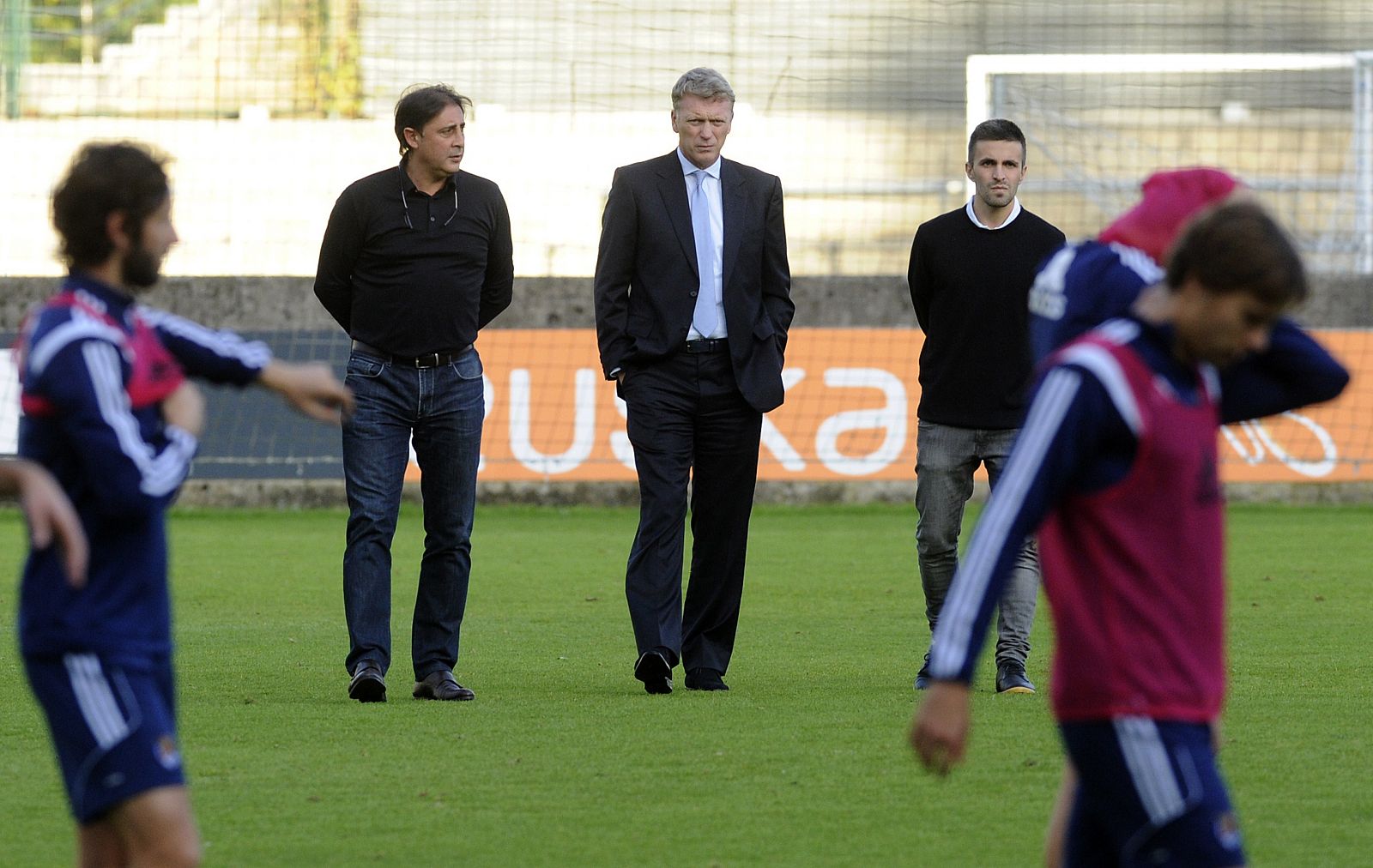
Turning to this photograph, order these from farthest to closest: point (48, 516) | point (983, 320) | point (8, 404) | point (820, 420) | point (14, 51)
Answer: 1. point (14, 51)
2. point (820, 420)
3. point (8, 404)
4. point (983, 320)
5. point (48, 516)

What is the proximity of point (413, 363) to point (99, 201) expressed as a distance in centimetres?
360

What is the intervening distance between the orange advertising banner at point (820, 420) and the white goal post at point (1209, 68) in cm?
279

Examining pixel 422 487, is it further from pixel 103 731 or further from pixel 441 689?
pixel 103 731

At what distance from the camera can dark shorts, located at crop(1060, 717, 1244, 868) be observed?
111 inches

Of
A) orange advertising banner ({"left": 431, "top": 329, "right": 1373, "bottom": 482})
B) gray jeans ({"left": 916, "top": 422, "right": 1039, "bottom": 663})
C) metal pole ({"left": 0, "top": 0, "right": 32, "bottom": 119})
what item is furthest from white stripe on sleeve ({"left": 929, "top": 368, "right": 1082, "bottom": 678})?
metal pole ({"left": 0, "top": 0, "right": 32, "bottom": 119})

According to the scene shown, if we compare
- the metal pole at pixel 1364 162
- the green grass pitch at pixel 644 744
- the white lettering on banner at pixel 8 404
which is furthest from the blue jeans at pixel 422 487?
the metal pole at pixel 1364 162

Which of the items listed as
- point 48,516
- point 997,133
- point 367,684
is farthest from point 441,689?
point 48,516

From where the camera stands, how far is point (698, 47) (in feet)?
64.0

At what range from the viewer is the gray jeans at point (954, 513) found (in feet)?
22.8

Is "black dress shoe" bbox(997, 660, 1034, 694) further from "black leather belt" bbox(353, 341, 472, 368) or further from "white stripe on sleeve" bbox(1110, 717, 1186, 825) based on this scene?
"white stripe on sleeve" bbox(1110, 717, 1186, 825)

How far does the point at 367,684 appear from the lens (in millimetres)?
6777

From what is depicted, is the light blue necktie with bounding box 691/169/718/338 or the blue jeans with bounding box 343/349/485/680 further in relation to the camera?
the light blue necktie with bounding box 691/169/718/338

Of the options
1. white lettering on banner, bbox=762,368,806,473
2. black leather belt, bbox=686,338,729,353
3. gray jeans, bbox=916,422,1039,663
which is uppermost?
black leather belt, bbox=686,338,729,353

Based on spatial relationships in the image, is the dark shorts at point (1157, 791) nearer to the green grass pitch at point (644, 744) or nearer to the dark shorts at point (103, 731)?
the dark shorts at point (103, 731)
